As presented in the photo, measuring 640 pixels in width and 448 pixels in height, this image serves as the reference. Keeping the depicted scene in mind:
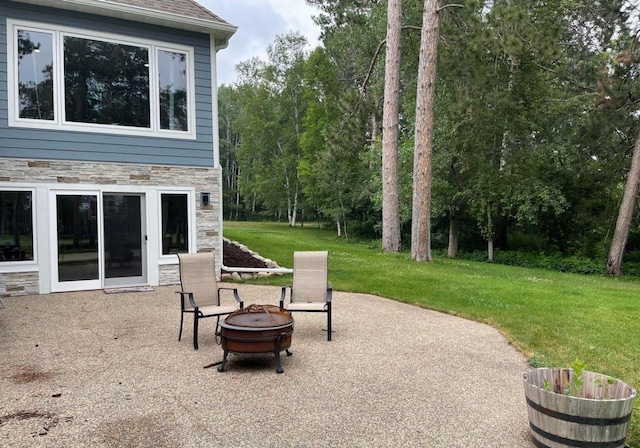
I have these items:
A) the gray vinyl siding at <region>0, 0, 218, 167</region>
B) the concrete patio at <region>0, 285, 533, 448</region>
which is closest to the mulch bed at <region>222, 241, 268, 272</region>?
the gray vinyl siding at <region>0, 0, 218, 167</region>

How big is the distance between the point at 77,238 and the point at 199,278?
3.66 m

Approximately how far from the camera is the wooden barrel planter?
2500 mm

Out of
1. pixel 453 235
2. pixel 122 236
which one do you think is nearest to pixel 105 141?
pixel 122 236

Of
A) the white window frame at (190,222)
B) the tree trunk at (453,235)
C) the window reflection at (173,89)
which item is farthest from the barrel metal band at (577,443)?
the tree trunk at (453,235)

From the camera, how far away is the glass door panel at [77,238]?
7582 mm

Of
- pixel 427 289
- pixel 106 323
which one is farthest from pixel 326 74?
pixel 106 323

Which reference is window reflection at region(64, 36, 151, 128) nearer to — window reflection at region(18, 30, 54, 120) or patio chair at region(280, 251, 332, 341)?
window reflection at region(18, 30, 54, 120)

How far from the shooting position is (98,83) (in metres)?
7.85

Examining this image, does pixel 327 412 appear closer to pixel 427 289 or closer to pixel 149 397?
pixel 149 397

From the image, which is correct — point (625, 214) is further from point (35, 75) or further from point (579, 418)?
point (35, 75)

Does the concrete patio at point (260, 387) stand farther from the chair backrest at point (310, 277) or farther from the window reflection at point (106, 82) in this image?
the window reflection at point (106, 82)

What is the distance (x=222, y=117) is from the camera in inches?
1494

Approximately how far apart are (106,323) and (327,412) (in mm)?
3804

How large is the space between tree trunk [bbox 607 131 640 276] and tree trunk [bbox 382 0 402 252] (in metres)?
6.88
